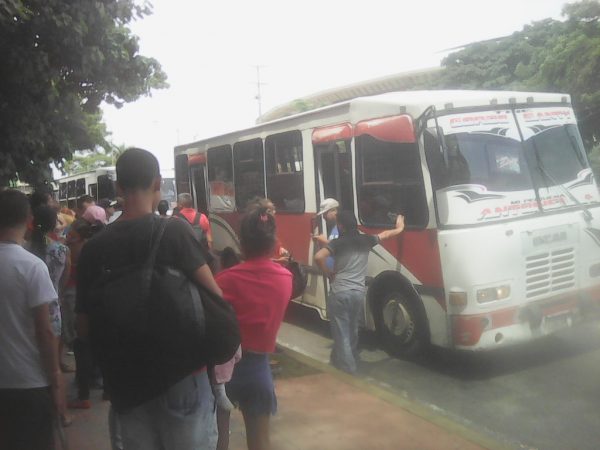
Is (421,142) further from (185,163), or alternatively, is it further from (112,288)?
(185,163)

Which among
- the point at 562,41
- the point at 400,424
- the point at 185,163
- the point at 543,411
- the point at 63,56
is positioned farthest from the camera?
the point at 562,41

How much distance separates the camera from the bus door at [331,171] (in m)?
7.49

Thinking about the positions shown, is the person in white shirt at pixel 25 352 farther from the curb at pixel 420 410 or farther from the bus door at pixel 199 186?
the bus door at pixel 199 186

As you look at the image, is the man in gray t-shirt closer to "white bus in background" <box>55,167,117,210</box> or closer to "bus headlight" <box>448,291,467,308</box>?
"bus headlight" <box>448,291,467,308</box>

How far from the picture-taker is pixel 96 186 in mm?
26375

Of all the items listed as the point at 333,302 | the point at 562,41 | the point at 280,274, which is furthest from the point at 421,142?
the point at 562,41

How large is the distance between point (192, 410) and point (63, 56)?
8.47 meters

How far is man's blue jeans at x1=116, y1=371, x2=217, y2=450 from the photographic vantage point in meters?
2.15

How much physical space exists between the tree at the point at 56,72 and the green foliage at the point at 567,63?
375 inches

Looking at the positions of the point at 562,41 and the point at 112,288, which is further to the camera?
the point at 562,41

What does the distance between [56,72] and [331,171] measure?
15.5 ft

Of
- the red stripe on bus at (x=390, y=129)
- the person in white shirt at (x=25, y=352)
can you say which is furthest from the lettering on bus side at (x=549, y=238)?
the person in white shirt at (x=25, y=352)

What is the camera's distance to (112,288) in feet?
6.70

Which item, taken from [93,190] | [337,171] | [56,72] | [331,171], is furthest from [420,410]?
[93,190]
